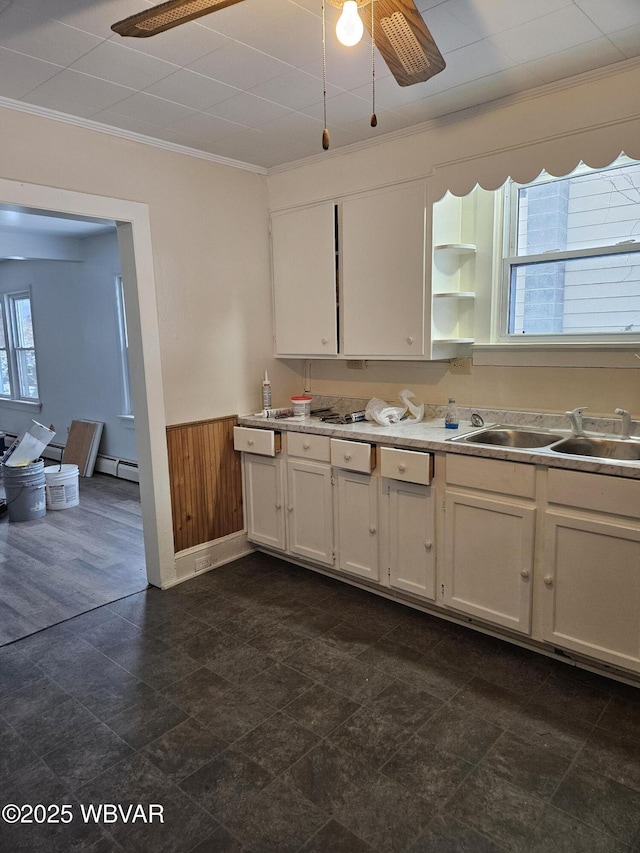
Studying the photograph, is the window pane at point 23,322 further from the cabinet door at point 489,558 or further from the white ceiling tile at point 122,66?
the cabinet door at point 489,558

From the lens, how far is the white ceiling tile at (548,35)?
1.92 m

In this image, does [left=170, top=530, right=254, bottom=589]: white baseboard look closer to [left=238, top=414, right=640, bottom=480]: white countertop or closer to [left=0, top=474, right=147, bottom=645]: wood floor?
[left=0, top=474, right=147, bottom=645]: wood floor

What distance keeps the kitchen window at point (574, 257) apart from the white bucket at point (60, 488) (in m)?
3.75

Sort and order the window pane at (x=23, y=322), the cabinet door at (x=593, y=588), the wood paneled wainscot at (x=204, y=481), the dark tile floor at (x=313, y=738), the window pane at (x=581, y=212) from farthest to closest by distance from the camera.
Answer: the window pane at (x=23, y=322) → the wood paneled wainscot at (x=204, y=481) → the window pane at (x=581, y=212) → the cabinet door at (x=593, y=588) → the dark tile floor at (x=313, y=738)

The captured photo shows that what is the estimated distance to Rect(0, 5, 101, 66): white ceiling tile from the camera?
183 centimetres

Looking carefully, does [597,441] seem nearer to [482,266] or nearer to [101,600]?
[482,266]

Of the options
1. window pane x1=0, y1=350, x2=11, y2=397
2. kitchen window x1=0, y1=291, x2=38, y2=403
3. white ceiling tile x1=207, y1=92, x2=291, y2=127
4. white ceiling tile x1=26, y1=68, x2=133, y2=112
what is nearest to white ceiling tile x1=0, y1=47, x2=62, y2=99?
white ceiling tile x1=26, y1=68, x2=133, y2=112

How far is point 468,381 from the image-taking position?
10.3ft

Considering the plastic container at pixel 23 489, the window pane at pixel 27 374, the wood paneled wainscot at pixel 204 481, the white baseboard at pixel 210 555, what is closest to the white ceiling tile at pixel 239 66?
the wood paneled wainscot at pixel 204 481

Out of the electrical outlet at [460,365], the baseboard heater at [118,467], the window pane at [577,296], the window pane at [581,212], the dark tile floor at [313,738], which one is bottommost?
the dark tile floor at [313,738]

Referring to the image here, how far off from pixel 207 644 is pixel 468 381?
193 cm

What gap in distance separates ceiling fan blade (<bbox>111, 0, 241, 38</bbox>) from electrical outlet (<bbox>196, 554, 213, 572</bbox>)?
2666 mm

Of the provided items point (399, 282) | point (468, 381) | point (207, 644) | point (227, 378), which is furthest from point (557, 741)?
point (227, 378)

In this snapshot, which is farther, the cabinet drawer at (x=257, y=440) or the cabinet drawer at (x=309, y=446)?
the cabinet drawer at (x=257, y=440)
